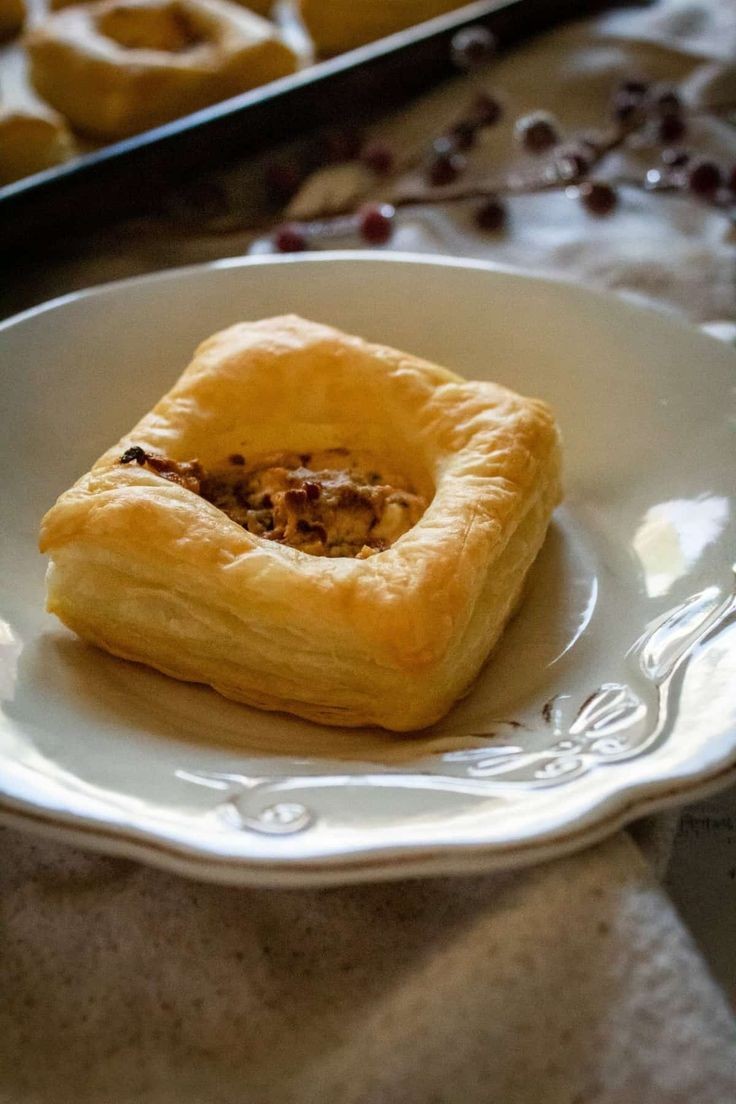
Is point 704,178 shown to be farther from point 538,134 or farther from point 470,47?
point 470,47

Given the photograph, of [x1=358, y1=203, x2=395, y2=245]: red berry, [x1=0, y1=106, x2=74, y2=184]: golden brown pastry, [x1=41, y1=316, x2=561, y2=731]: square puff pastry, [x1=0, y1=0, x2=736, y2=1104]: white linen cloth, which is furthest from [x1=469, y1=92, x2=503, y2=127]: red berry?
[x1=0, y1=0, x2=736, y2=1104]: white linen cloth

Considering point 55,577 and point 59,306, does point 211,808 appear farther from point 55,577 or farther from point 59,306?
point 59,306

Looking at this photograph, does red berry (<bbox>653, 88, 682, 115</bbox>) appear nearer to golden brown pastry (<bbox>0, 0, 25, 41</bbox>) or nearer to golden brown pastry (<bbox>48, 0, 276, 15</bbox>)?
golden brown pastry (<bbox>48, 0, 276, 15</bbox>)

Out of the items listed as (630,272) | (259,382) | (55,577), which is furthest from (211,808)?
(630,272)

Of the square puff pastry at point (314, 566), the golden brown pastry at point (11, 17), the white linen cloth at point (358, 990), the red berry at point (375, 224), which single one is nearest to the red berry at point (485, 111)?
the red berry at point (375, 224)

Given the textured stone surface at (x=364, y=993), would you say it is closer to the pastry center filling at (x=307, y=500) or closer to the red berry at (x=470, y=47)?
the pastry center filling at (x=307, y=500)

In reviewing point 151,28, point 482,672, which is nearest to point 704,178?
point 151,28
